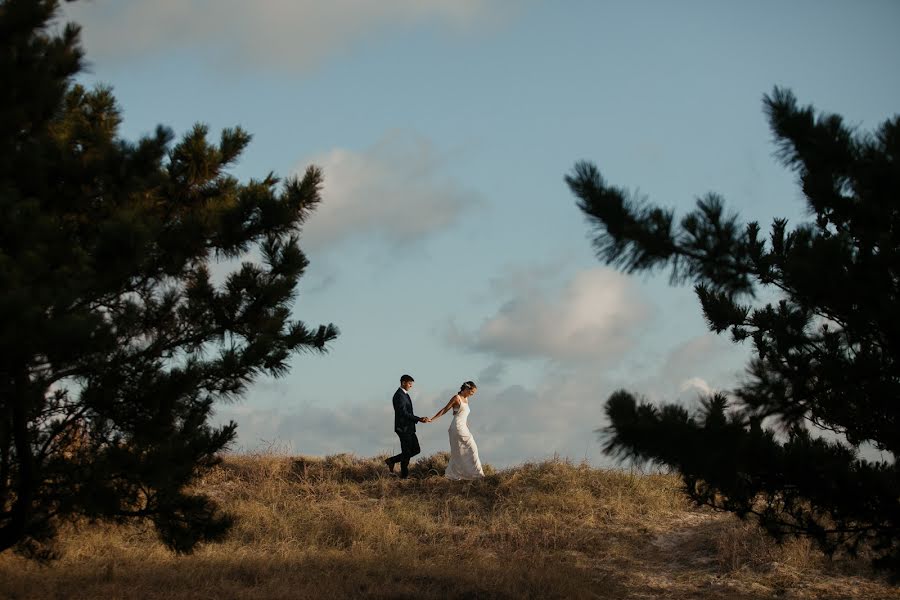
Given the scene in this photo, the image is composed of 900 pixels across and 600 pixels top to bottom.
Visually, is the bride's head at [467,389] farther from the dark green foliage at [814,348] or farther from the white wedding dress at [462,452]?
the dark green foliage at [814,348]

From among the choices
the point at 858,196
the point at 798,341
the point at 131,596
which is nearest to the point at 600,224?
the point at 858,196

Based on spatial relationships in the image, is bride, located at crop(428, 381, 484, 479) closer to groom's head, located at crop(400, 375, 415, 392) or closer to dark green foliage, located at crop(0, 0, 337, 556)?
groom's head, located at crop(400, 375, 415, 392)

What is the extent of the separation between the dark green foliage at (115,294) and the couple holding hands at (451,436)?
776cm

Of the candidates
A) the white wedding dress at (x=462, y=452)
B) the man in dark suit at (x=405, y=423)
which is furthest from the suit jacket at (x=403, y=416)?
the white wedding dress at (x=462, y=452)

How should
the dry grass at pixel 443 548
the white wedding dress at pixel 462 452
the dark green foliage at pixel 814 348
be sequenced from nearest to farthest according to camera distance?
the dark green foliage at pixel 814 348
the dry grass at pixel 443 548
the white wedding dress at pixel 462 452

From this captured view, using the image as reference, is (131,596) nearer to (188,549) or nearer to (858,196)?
(188,549)

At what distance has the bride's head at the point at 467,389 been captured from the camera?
18.3 m

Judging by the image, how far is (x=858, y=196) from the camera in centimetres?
831

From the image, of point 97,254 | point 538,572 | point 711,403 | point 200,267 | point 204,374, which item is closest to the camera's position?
point 711,403

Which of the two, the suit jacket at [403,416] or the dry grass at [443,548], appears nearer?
the dry grass at [443,548]

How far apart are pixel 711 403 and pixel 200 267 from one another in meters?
5.83

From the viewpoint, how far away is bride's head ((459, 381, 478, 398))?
18266mm

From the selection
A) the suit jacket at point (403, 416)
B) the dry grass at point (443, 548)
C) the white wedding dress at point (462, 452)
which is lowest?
the dry grass at point (443, 548)

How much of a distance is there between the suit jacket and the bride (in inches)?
15.6
